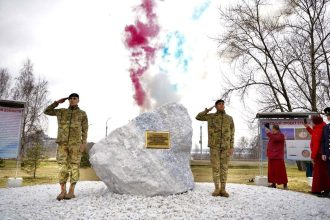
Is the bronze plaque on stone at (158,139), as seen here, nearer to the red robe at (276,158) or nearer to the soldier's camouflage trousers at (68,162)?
the soldier's camouflage trousers at (68,162)

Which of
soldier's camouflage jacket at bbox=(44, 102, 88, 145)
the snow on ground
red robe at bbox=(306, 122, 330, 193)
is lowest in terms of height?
the snow on ground

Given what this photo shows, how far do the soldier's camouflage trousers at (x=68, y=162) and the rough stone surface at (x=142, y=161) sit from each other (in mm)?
340

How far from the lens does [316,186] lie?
28.2ft

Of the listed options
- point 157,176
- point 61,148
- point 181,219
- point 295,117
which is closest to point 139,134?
point 157,176

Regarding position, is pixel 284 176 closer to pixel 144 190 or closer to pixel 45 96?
pixel 144 190

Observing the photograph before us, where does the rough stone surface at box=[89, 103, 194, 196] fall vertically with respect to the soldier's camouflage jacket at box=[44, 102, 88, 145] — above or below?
below

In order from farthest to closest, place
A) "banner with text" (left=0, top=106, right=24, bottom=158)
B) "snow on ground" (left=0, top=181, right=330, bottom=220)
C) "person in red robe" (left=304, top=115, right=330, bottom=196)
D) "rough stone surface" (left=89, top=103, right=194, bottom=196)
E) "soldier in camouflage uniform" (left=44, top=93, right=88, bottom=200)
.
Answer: "banner with text" (left=0, top=106, right=24, bottom=158)
"person in red robe" (left=304, top=115, right=330, bottom=196)
"soldier in camouflage uniform" (left=44, top=93, right=88, bottom=200)
"rough stone surface" (left=89, top=103, right=194, bottom=196)
"snow on ground" (left=0, top=181, right=330, bottom=220)

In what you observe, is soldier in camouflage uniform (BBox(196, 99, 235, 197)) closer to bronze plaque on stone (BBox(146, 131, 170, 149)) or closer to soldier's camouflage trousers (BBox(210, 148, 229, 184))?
soldier's camouflage trousers (BBox(210, 148, 229, 184))

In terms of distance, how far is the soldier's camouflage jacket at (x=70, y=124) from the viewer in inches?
267

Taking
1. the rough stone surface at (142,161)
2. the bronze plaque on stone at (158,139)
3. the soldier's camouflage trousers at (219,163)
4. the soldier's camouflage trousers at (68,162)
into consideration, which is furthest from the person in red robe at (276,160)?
the soldier's camouflage trousers at (68,162)

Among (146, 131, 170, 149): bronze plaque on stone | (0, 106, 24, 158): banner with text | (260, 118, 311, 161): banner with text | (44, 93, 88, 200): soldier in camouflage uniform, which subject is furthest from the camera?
(260, 118, 311, 161): banner with text

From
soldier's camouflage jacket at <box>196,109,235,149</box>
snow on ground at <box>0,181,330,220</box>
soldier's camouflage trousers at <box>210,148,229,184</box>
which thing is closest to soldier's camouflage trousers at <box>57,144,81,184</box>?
snow on ground at <box>0,181,330,220</box>

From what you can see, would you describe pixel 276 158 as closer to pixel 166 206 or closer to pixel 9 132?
pixel 166 206

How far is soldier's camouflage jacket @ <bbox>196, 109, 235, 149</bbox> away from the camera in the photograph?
7027mm
